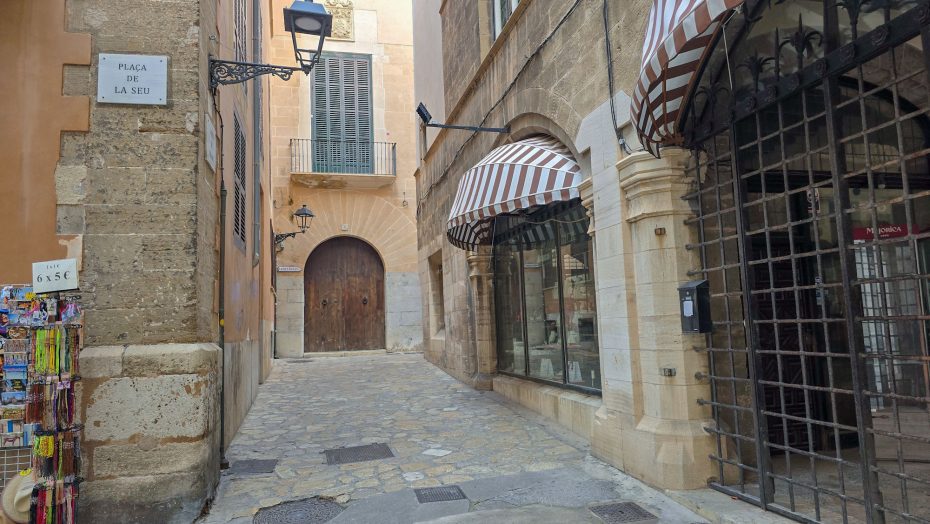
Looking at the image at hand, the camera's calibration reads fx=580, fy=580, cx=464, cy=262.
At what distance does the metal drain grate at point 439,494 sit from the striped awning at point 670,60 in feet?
9.07

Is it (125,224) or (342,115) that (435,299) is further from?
(125,224)

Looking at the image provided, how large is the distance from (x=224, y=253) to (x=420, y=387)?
16.3 feet

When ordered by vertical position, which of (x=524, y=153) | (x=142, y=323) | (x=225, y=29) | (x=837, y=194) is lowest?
(x=142, y=323)

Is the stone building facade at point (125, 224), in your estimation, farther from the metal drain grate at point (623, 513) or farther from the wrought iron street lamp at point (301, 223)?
the wrought iron street lamp at point (301, 223)

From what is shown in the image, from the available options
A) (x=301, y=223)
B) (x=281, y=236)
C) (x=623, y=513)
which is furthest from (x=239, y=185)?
(x=301, y=223)

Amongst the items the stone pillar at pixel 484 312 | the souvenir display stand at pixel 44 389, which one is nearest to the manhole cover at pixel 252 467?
the souvenir display stand at pixel 44 389

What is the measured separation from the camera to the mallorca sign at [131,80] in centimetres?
389

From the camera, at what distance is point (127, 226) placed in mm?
3822

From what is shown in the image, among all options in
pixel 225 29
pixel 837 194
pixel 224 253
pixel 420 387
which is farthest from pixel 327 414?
pixel 837 194

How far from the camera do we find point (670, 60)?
10.2 feet

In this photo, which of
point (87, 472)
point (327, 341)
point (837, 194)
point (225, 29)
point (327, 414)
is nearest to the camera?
point (837, 194)

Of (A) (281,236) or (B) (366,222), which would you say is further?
(B) (366,222)

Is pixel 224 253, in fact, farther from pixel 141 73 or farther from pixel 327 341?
pixel 327 341

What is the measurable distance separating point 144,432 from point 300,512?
111cm
